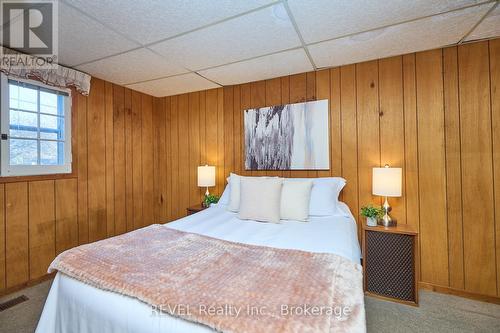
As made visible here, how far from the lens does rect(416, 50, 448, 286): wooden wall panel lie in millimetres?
2205

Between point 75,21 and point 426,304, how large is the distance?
3.60m

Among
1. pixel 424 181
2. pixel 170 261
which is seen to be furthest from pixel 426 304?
pixel 170 261

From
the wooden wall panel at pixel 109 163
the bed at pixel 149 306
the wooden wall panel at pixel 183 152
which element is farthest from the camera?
the wooden wall panel at pixel 183 152

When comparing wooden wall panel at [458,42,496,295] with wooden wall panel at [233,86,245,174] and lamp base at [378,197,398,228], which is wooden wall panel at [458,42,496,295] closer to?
lamp base at [378,197,398,228]

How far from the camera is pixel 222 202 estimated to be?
2.74m

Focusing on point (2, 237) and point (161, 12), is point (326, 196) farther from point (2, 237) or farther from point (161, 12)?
point (2, 237)

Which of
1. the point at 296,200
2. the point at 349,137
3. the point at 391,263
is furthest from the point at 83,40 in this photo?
the point at 391,263

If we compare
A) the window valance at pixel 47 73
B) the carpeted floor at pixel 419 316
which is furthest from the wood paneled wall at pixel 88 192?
the carpeted floor at pixel 419 316

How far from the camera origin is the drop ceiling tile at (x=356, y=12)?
61.2 inches

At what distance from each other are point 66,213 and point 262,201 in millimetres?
2213

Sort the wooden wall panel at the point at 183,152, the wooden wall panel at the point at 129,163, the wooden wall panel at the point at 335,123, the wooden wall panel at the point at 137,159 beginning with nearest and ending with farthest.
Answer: the wooden wall panel at the point at 335,123 < the wooden wall panel at the point at 129,163 < the wooden wall panel at the point at 137,159 < the wooden wall panel at the point at 183,152

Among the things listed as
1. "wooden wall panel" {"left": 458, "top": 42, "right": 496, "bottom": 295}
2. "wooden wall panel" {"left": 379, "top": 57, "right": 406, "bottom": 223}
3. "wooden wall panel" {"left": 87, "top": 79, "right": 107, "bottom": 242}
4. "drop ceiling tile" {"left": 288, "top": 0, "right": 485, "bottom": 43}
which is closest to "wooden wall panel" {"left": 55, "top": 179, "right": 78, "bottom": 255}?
"wooden wall panel" {"left": 87, "top": 79, "right": 107, "bottom": 242}

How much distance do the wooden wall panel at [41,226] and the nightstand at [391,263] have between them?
3180mm

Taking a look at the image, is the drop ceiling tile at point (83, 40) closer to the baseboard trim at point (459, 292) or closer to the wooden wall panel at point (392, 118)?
the wooden wall panel at point (392, 118)
